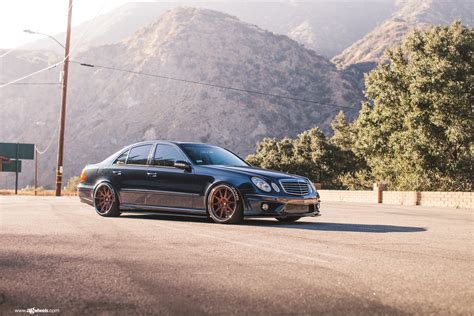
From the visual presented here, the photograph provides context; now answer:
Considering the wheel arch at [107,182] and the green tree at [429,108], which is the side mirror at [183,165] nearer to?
the wheel arch at [107,182]

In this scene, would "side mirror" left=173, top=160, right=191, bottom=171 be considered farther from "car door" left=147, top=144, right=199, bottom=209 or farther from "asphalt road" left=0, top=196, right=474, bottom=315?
"asphalt road" left=0, top=196, right=474, bottom=315

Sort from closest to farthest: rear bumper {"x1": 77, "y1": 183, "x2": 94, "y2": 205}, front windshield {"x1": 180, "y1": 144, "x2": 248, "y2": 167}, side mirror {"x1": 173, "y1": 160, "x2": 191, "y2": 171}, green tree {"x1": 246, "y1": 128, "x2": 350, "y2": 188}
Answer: side mirror {"x1": 173, "y1": 160, "x2": 191, "y2": 171}
front windshield {"x1": 180, "y1": 144, "x2": 248, "y2": 167}
rear bumper {"x1": 77, "y1": 183, "x2": 94, "y2": 205}
green tree {"x1": 246, "y1": 128, "x2": 350, "y2": 188}

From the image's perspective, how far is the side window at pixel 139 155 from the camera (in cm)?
1204

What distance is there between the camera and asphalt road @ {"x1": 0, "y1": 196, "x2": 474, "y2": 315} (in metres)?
3.84

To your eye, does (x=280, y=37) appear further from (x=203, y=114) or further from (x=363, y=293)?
(x=363, y=293)

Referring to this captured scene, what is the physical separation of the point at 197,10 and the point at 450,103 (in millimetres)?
166820

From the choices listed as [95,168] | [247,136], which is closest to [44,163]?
[247,136]

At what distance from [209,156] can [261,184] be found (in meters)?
1.76

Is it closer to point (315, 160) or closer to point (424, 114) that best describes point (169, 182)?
point (424, 114)

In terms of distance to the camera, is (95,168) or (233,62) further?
(233,62)

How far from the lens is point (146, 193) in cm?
1162

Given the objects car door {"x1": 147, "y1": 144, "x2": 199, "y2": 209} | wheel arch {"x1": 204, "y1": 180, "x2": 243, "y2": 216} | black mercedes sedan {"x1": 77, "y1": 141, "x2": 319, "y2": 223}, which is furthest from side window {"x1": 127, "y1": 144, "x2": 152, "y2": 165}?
wheel arch {"x1": 204, "y1": 180, "x2": 243, "y2": 216}

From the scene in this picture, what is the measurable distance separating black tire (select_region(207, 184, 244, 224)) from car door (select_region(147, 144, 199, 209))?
A: 1.32 ft

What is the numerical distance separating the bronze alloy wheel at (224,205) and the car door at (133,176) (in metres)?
1.78
